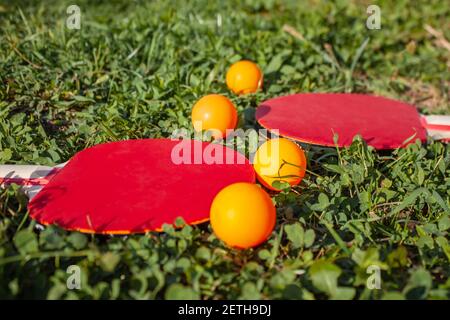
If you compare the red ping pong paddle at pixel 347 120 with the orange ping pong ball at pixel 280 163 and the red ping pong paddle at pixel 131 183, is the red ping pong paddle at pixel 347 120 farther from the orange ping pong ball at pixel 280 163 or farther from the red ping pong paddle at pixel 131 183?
the red ping pong paddle at pixel 131 183

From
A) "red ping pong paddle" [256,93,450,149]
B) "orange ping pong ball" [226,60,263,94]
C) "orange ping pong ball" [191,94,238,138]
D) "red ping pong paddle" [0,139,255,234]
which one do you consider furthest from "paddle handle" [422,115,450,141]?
"red ping pong paddle" [0,139,255,234]

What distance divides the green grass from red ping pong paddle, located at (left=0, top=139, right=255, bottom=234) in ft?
0.31

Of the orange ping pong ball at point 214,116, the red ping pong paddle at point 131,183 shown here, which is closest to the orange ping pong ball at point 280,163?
the red ping pong paddle at point 131,183

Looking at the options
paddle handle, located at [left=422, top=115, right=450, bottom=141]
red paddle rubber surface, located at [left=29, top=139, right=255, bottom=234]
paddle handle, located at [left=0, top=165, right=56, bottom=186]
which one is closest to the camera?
red paddle rubber surface, located at [left=29, top=139, right=255, bottom=234]

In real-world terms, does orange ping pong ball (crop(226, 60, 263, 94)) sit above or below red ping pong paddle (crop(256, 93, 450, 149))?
above

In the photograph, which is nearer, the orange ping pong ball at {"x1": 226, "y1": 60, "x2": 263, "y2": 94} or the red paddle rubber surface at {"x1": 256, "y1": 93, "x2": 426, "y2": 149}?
the red paddle rubber surface at {"x1": 256, "y1": 93, "x2": 426, "y2": 149}

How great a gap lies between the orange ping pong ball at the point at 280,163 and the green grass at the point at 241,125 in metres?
0.12

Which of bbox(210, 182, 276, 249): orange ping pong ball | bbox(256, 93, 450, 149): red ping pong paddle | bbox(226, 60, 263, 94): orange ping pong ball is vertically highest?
bbox(226, 60, 263, 94): orange ping pong ball

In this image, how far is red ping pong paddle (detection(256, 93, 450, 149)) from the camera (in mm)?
3398

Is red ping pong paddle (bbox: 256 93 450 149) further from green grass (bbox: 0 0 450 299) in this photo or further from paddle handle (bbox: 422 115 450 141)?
green grass (bbox: 0 0 450 299)

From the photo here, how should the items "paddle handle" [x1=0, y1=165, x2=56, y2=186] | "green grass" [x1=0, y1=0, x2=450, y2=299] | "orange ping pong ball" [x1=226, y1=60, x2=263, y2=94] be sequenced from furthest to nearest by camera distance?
"orange ping pong ball" [x1=226, y1=60, x2=263, y2=94] < "paddle handle" [x1=0, y1=165, x2=56, y2=186] < "green grass" [x1=0, y1=0, x2=450, y2=299]

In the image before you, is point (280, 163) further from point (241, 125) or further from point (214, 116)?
point (241, 125)

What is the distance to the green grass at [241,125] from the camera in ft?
7.39
